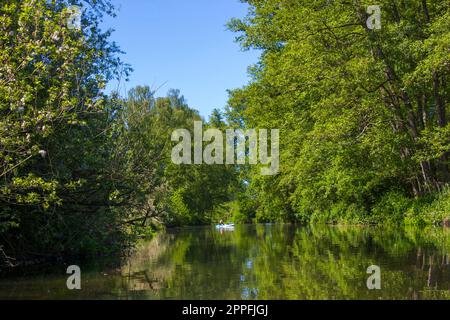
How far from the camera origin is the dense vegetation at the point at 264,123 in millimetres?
11711

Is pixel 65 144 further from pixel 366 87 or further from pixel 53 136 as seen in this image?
pixel 366 87

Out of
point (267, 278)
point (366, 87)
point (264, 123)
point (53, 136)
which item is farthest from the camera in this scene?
point (264, 123)

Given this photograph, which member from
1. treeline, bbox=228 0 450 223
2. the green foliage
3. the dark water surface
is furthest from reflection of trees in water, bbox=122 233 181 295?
treeline, bbox=228 0 450 223

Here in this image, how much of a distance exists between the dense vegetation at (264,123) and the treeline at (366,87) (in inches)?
3.4

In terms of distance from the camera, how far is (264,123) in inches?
1426

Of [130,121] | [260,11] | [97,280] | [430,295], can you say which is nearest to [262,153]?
[260,11]

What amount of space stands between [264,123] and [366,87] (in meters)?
11.0

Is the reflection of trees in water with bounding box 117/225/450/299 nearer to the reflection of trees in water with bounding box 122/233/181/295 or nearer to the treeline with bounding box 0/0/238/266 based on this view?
the reflection of trees in water with bounding box 122/233/181/295

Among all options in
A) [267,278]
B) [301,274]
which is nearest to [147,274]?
[267,278]

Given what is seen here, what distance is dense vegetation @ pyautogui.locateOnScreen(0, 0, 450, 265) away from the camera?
11.7 meters

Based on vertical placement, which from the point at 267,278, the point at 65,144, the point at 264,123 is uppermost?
the point at 264,123

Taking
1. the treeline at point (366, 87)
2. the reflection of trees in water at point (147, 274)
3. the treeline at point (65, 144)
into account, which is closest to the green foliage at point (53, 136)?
the treeline at point (65, 144)

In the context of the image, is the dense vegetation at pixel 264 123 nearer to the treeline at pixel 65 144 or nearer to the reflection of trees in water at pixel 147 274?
the treeline at pixel 65 144
